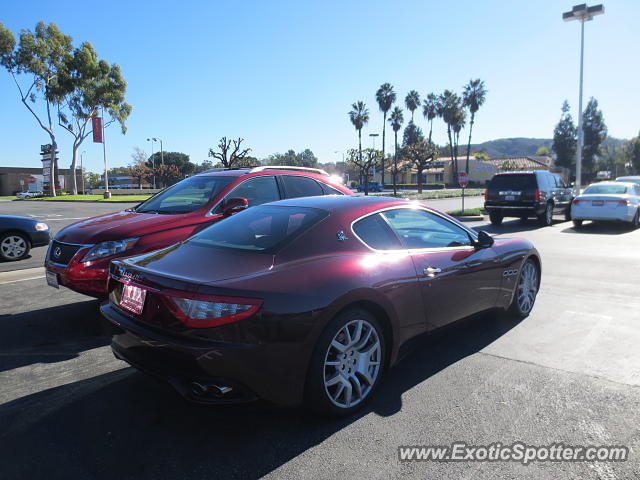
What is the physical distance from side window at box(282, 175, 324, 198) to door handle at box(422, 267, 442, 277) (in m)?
2.96

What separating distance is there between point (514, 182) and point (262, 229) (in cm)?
1326

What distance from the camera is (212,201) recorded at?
543 cm

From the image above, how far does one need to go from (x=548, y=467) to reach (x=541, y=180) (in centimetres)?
1377

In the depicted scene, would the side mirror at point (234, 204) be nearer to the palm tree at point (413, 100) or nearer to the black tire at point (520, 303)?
the black tire at point (520, 303)

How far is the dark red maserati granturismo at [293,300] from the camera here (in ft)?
8.24

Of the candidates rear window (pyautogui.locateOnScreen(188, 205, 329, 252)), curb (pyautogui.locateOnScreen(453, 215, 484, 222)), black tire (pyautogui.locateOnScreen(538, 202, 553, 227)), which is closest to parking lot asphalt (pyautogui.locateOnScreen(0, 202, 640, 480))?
Result: rear window (pyautogui.locateOnScreen(188, 205, 329, 252))

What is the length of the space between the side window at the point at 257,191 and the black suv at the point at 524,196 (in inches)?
421

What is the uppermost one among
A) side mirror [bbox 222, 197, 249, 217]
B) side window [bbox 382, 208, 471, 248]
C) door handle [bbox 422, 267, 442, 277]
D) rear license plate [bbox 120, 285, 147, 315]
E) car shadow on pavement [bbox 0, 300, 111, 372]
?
side mirror [bbox 222, 197, 249, 217]

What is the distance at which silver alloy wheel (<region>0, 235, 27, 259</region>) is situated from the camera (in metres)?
8.91

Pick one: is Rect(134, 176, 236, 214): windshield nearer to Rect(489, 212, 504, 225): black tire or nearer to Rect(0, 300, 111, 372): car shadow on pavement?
Rect(0, 300, 111, 372): car shadow on pavement

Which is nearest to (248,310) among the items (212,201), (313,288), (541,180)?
(313,288)

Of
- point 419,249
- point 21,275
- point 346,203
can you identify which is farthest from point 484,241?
point 21,275

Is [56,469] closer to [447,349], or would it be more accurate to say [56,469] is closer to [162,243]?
[162,243]

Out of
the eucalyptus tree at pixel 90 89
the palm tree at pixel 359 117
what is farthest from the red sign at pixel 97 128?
the palm tree at pixel 359 117
